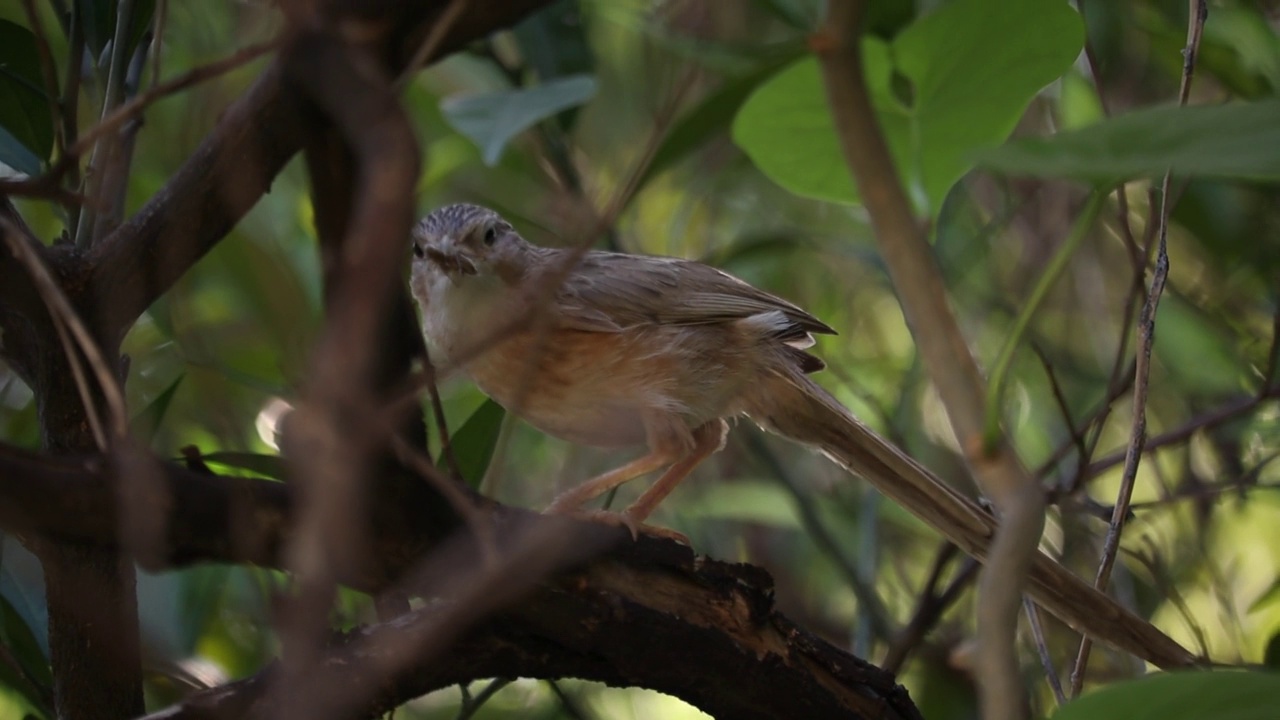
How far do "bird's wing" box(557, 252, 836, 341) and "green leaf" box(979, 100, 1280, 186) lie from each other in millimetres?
2148

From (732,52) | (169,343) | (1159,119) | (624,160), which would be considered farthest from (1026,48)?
(624,160)

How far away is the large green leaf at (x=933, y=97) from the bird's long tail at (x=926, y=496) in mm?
970

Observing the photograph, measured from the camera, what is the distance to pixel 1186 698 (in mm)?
1354

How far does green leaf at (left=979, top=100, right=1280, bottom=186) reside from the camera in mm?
1312

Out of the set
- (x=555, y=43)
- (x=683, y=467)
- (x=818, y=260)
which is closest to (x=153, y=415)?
(x=683, y=467)

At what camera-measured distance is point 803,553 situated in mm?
5641

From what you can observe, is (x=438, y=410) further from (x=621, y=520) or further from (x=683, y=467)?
(x=683, y=467)

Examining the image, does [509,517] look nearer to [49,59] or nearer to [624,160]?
[49,59]

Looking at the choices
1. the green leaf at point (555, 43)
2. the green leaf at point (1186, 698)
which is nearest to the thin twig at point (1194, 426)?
the green leaf at point (555, 43)

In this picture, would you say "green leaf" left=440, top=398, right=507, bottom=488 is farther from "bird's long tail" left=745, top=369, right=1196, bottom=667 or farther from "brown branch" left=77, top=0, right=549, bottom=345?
"bird's long tail" left=745, top=369, right=1196, bottom=667

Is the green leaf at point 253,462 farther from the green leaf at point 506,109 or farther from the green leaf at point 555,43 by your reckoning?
the green leaf at point 555,43

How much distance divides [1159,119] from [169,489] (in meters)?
1.29

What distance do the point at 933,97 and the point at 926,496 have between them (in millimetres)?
1283

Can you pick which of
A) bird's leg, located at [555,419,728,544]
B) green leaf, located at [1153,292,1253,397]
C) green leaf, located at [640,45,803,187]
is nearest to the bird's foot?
bird's leg, located at [555,419,728,544]
